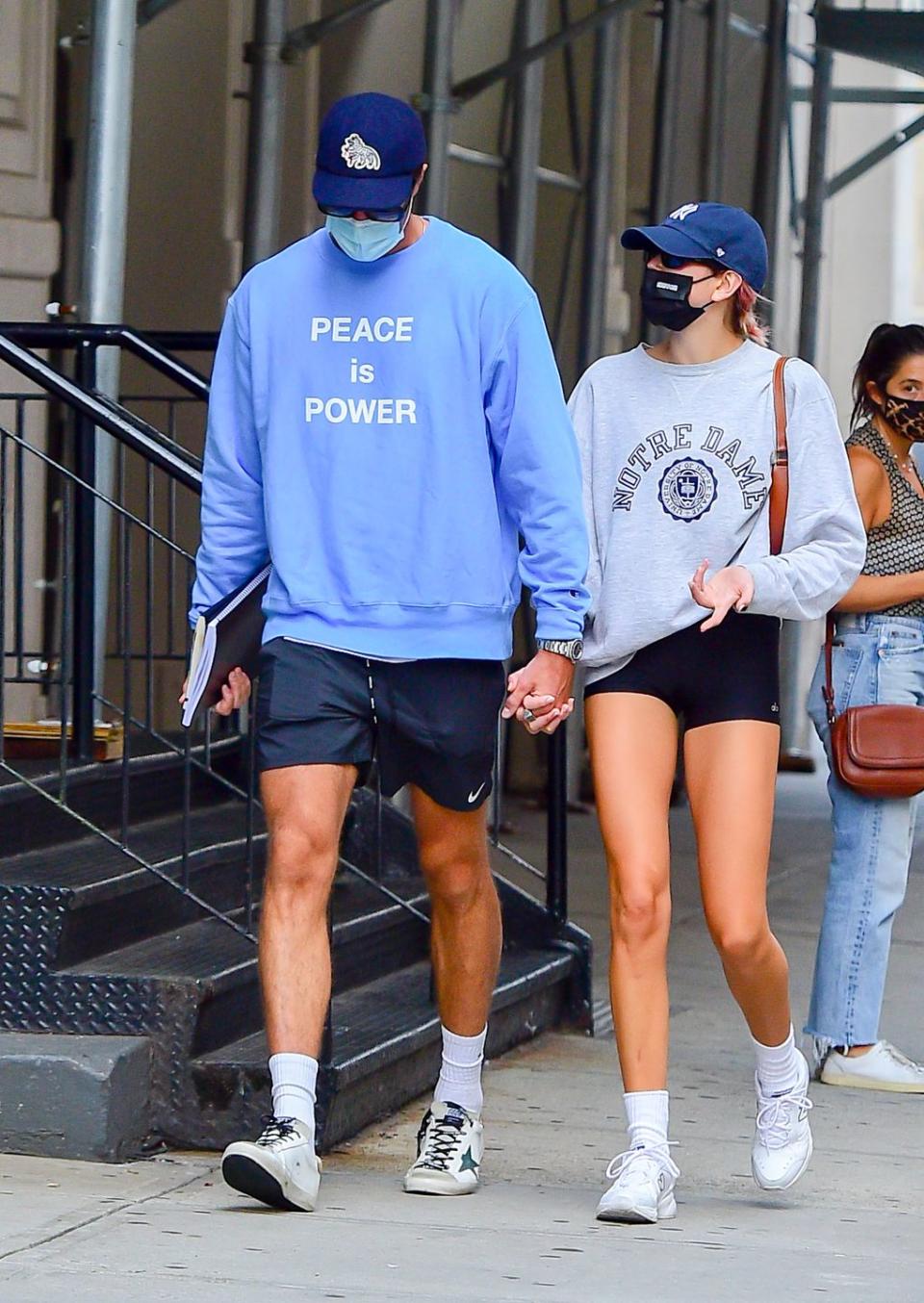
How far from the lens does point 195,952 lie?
5.02 m

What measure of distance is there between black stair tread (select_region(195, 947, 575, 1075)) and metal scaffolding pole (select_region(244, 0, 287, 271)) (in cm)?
346

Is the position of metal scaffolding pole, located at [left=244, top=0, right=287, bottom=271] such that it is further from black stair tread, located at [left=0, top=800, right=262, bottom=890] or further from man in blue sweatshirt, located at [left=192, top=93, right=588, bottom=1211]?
man in blue sweatshirt, located at [left=192, top=93, right=588, bottom=1211]

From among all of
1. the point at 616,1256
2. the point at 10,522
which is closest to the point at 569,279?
the point at 10,522

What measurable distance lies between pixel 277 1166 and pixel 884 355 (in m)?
2.44

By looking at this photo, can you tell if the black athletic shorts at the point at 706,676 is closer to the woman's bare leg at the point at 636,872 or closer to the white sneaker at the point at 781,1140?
the woman's bare leg at the point at 636,872

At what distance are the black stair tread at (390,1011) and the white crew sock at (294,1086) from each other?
541mm

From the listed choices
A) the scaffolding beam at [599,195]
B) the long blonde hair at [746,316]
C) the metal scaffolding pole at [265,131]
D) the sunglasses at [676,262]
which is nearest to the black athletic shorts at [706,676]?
the long blonde hair at [746,316]

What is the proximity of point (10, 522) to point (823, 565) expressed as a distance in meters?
3.87

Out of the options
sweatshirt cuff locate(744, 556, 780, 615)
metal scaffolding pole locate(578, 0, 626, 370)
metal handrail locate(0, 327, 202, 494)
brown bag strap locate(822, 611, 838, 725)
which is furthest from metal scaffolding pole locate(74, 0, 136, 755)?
metal scaffolding pole locate(578, 0, 626, 370)

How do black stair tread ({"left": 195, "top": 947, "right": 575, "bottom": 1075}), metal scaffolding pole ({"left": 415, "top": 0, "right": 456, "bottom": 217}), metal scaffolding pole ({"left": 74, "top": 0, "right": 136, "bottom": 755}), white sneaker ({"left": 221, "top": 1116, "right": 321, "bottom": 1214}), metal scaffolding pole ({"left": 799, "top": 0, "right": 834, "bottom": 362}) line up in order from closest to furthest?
white sneaker ({"left": 221, "top": 1116, "right": 321, "bottom": 1214}) → black stair tread ({"left": 195, "top": 947, "right": 575, "bottom": 1075}) → metal scaffolding pole ({"left": 74, "top": 0, "right": 136, "bottom": 755}) → metal scaffolding pole ({"left": 415, "top": 0, "right": 456, "bottom": 217}) → metal scaffolding pole ({"left": 799, "top": 0, "right": 834, "bottom": 362})

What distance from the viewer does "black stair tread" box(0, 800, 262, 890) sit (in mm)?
4965

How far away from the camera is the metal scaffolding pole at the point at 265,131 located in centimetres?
845

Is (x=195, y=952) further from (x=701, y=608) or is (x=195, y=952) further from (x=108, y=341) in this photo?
(x=108, y=341)

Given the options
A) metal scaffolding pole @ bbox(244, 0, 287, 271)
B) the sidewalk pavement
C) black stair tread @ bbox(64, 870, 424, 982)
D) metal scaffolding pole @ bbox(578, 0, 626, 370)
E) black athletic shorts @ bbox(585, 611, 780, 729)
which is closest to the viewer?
the sidewalk pavement
